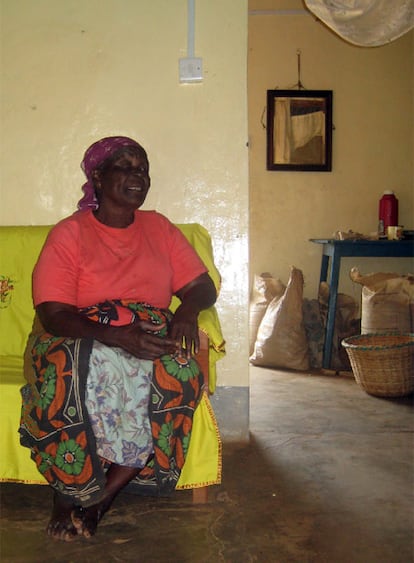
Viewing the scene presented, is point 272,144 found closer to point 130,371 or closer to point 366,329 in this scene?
point 366,329

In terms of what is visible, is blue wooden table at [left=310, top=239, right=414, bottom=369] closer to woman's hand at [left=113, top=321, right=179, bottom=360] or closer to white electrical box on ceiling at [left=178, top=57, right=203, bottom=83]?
white electrical box on ceiling at [left=178, top=57, right=203, bottom=83]

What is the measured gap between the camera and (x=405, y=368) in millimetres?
3480

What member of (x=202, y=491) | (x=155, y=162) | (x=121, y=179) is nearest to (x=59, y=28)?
(x=155, y=162)

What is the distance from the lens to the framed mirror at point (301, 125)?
15.6 ft

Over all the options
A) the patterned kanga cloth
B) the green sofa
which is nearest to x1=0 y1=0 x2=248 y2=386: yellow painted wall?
the green sofa

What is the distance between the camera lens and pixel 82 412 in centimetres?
178

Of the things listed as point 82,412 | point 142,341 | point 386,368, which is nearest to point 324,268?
point 386,368

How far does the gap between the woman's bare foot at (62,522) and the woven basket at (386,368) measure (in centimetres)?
211

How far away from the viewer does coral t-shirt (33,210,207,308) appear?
6.49 feet

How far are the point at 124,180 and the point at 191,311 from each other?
51 cm

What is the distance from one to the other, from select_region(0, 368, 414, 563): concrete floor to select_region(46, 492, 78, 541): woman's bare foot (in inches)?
1.1

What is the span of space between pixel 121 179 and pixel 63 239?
0.31 metres

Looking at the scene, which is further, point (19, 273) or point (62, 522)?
point (19, 273)

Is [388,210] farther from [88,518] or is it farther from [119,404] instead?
[88,518]
